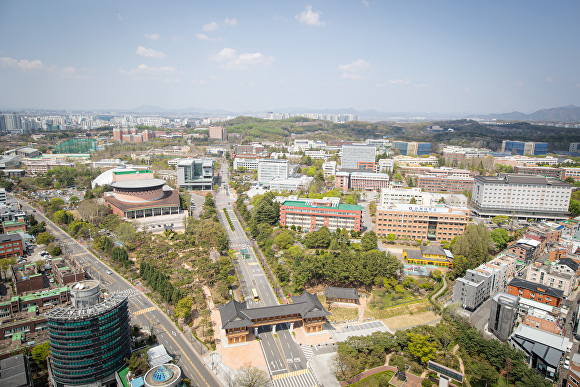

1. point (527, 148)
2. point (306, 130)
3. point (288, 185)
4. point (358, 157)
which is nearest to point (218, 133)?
point (306, 130)

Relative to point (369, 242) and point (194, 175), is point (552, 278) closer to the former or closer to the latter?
point (369, 242)

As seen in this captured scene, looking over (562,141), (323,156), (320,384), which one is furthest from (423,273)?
(562,141)

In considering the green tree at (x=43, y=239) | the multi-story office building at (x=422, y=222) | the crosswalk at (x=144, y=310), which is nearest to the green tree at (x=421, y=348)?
the crosswalk at (x=144, y=310)

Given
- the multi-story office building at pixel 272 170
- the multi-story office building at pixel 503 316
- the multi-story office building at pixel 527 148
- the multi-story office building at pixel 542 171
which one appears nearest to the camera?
the multi-story office building at pixel 503 316

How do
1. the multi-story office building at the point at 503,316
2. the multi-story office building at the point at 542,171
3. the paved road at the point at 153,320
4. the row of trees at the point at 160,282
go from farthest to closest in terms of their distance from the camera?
the multi-story office building at the point at 542,171 < the row of trees at the point at 160,282 < the multi-story office building at the point at 503,316 < the paved road at the point at 153,320

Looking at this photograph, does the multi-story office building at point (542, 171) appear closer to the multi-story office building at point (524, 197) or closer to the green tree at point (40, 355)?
the multi-story office building at point (524, 197)

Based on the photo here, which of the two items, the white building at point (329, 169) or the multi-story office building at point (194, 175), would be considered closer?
the multi-story office building at point (194, 175)

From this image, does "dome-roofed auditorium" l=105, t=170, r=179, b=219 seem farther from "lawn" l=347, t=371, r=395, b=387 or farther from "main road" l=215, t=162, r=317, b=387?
"lawn" l=347, t=371, r=395, b=387
